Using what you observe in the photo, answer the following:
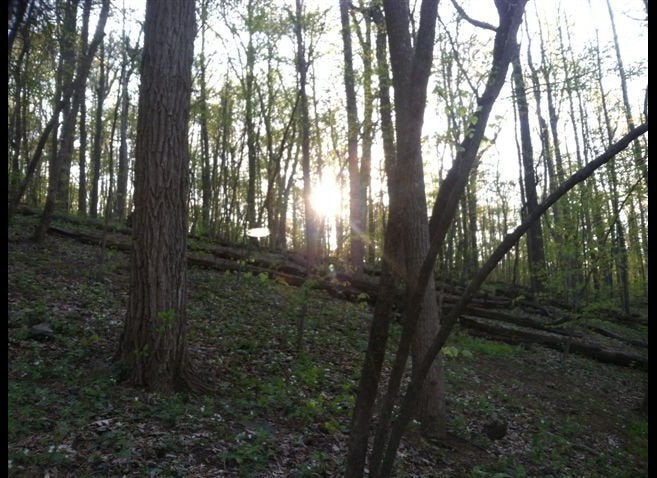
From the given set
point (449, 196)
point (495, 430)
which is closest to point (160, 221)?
point (449, 196)

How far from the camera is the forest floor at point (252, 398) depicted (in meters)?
4.13

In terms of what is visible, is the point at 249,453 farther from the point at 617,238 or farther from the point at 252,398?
the point at 617,238

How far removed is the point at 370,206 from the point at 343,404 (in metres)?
22.7

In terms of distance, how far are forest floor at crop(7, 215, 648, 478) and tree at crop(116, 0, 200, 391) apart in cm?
38

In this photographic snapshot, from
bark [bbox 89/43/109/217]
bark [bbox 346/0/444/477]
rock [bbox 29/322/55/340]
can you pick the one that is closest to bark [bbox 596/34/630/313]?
bark [bbox 346/0/444/477]

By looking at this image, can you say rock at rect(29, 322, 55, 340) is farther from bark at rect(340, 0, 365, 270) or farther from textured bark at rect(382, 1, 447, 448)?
bark at rect(340, 0, 365, 270)

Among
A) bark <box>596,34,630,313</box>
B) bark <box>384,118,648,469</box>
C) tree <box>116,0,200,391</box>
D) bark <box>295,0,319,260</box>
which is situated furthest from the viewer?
bark <box>295,0,319,260</box>

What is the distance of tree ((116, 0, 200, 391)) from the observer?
17.7ft

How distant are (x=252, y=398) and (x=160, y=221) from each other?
2.33 m

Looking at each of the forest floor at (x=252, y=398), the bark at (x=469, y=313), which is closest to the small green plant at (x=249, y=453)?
the forest floor at (x=252, y=398)

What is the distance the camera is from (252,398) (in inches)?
226

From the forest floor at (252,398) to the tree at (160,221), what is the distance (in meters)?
0.38

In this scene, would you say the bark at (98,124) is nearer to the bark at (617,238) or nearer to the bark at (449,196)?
the bark at (449,196)
